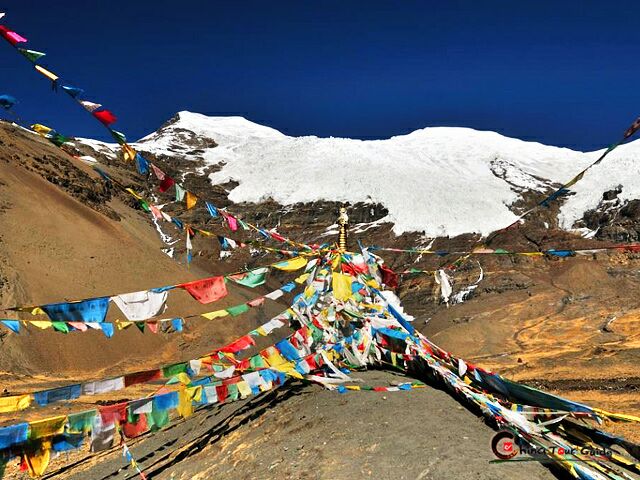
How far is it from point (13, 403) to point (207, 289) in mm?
2405

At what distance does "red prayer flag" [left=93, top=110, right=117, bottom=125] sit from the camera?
4586 millimetres

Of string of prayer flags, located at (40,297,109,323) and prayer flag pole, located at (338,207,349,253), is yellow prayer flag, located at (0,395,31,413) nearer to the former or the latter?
string of prayer flags, located at (40,297,109,323)

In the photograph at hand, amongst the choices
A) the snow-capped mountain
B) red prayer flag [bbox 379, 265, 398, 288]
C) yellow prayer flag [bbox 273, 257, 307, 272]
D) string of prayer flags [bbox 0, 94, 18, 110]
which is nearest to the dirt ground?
yellow prayer flag [bbox 273, 257, 307, 272]

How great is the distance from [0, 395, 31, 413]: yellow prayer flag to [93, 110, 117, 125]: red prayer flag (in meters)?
2.66

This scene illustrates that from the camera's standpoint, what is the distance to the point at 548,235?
133 feet

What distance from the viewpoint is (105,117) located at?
4.62 meters

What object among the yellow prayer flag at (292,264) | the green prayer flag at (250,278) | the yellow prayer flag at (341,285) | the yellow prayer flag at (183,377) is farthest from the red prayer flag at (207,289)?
the yellow prayer flag at (341,285)

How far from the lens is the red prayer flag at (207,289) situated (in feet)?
19.3

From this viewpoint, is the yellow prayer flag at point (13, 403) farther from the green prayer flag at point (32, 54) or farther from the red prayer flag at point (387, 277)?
the red prayer flag at point (387, 277)

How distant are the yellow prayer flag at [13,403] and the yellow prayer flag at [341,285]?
5384 mm

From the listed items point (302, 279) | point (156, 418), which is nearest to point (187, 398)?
point (156, 418)

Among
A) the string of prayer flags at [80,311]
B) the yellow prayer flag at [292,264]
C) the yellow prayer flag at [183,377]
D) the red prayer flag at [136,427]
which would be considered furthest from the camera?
the yellow prayer flag at [292,264]

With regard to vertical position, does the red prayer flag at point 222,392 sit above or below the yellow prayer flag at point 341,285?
below

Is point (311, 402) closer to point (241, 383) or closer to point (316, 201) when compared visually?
point (241, 383)
